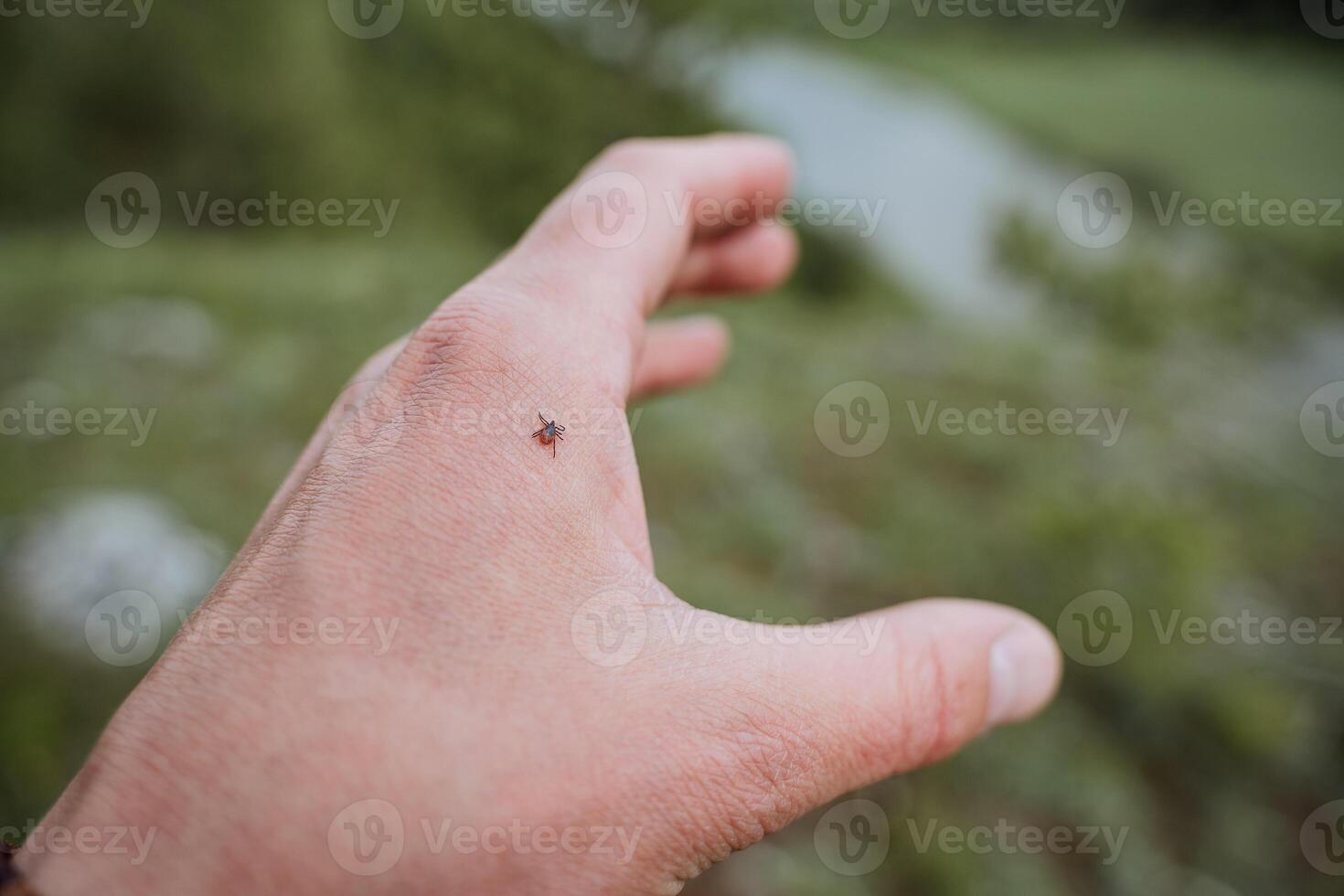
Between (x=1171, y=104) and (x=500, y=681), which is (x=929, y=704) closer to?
(x=500, y=681)

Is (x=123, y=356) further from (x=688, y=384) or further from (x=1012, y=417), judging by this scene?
(x=1012, y=417)

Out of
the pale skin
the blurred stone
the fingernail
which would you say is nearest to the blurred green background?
the blurred stone

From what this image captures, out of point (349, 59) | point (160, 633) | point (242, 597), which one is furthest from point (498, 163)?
point (242, 597)

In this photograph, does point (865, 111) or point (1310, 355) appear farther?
point (865, 111)

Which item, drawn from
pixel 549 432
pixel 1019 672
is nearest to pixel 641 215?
pixel 549 432

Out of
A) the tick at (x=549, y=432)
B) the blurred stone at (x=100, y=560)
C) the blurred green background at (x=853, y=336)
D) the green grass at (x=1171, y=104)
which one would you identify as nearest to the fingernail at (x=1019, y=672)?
the tick at (x=549, y=432)

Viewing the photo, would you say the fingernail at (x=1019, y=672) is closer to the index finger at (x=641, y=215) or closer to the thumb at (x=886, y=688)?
the thumb at (x=886, y=688)

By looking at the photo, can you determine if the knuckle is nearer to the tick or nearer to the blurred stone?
the tick
